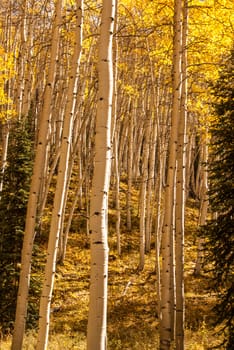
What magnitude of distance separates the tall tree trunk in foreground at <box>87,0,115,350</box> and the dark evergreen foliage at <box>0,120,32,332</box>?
6.28 meters

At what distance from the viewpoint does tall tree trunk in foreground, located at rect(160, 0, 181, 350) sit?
7.43 m

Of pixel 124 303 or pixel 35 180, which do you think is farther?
pixel 124 303

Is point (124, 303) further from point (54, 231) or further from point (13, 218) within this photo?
point (54, 231)

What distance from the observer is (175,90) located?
7902 mm

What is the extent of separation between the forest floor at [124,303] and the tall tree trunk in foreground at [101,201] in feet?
15.4

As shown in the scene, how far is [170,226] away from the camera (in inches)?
301

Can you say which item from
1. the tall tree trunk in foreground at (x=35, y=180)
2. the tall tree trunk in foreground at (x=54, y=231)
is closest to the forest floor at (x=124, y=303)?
the tall tree trunk in foreground at (x=35, y=180)

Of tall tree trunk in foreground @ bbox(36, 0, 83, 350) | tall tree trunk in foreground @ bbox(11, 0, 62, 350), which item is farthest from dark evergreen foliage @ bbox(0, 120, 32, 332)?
tall tree trunk in foreground @ bbox(36, 0, 83, 350)

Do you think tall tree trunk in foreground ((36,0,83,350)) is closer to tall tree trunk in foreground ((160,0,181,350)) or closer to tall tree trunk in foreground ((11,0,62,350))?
tall tree trunk in foreground ((11,0,62,350))

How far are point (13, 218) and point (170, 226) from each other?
4.50m

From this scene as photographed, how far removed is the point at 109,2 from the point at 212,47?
19.9 ft

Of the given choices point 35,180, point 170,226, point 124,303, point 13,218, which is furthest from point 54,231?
point 124,303

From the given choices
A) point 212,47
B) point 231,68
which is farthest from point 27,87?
point 231,68

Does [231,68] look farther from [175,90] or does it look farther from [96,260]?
[96,260]
